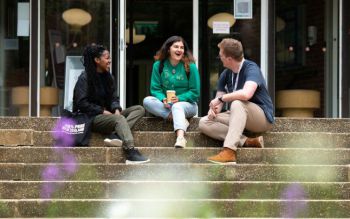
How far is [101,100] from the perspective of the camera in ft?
22.2

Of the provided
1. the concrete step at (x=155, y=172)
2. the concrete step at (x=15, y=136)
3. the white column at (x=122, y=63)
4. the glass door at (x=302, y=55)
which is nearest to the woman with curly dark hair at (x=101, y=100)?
the concrete step at (x=155, y=172)

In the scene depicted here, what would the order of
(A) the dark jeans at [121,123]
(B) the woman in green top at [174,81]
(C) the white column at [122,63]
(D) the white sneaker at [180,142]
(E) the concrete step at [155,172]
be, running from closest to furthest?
(E) the concrete step at [155,172] < (A) the dark jeans at [121,123] < (D) the white sneaker at [180,142] < (B) the woman in green top at [174,81] < (C) the white column at [122,63]

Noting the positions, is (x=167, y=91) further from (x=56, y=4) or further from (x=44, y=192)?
(x=56, y=4)

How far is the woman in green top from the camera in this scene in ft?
22.4

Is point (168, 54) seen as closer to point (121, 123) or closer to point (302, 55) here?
point (121, 123)

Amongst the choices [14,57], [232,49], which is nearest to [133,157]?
[232,49]

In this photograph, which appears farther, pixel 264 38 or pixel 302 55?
pixel 302 55

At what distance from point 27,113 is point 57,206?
4.21 meters

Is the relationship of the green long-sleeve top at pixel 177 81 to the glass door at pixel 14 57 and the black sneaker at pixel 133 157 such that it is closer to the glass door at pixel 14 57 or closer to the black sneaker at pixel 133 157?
the black sneaker at pixel 133 157

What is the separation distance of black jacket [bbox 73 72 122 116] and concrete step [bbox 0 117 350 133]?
0.38 meters

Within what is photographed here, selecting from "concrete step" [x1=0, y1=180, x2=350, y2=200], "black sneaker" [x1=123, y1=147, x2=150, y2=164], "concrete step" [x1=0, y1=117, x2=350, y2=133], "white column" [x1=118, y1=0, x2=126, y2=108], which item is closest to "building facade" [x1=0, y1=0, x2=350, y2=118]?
"white column" [x1=118, y1=0, x2=126, y2=108]

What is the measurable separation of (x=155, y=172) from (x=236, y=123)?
0.88m

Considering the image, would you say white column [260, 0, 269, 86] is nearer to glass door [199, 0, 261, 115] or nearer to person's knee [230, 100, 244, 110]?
glass door [199, 0, 261, 115]

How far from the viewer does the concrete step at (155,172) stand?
595 centimetres
